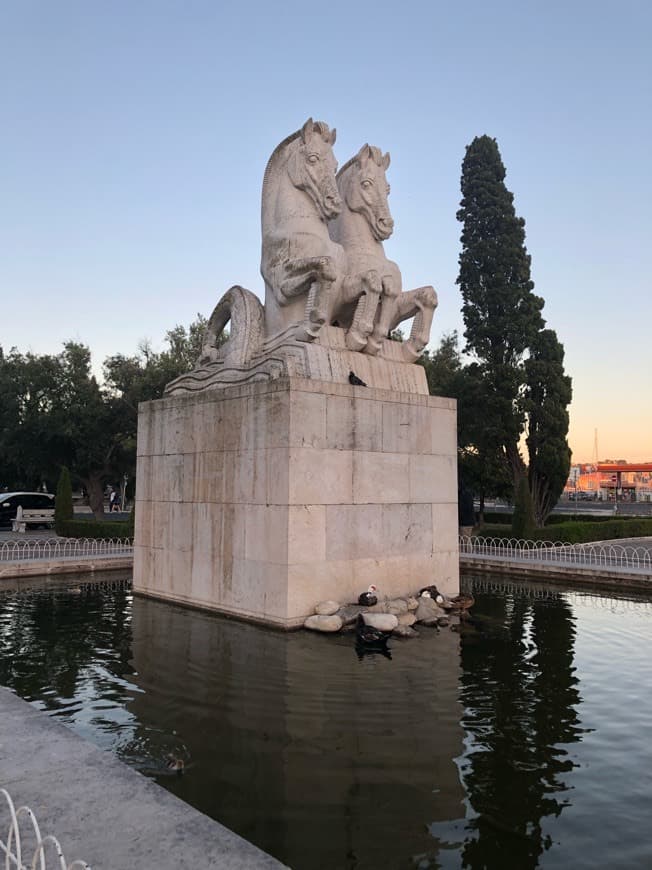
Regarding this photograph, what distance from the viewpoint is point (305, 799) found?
13.8 ft

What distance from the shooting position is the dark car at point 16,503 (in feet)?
100

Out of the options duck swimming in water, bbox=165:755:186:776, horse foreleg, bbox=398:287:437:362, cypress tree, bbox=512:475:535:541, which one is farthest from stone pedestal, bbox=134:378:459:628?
cypress tree, bbox=512:475:535:541

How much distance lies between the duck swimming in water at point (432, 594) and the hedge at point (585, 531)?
442 inches

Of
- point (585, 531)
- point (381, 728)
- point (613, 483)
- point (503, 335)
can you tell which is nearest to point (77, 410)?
point (503, 335)

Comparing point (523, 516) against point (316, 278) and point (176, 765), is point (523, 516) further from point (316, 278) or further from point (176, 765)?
point (176, 765)

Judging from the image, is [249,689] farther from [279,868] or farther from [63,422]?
[63,422]

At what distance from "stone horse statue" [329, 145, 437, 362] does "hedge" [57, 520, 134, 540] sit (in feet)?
45.8

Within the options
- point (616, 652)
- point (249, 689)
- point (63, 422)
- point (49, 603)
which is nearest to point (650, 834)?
point (249, 689)

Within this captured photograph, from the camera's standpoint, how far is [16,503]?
30.8 metres

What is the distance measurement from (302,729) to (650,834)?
2.58 m

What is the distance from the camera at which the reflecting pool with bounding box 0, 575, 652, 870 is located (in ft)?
12.7

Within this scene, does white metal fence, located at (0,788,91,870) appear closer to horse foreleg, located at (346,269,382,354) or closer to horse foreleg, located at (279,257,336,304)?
horse foreleg, located at (279,257,336,304)

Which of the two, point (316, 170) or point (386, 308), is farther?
point (386, 308)

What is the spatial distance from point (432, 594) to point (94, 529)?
54.7 ft
